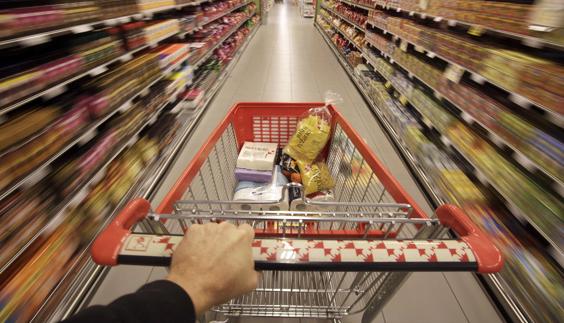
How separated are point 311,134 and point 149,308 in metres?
1.16

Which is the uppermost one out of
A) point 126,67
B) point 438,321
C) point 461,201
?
point 126,67

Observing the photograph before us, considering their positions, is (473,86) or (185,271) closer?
(185,271)

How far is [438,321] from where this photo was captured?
4.36 feet

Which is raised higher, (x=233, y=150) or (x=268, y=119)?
(x=268, y=119)

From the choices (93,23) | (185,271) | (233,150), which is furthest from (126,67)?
(185,271)

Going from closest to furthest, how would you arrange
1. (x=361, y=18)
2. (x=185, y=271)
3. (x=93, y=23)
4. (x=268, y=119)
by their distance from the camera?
(x=185, y=271), (x=93, y=23), (x=268, y=119), (x=361, y=18)

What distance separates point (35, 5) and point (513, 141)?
2.46 metres

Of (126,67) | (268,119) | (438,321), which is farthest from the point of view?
(126,67)

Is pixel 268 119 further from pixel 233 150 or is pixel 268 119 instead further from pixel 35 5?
pixel 35 5

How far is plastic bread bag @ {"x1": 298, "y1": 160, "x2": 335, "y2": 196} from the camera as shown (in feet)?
4.78

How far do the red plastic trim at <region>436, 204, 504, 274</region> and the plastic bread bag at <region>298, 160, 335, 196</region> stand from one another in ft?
2.65

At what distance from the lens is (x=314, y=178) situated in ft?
4.82

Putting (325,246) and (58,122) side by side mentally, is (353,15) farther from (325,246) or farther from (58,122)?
(325,246)

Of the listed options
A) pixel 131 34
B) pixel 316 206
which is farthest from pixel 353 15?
pixel 316 206
